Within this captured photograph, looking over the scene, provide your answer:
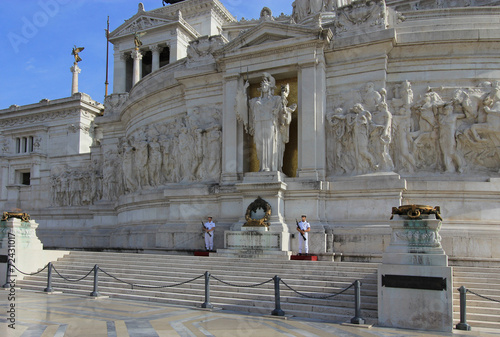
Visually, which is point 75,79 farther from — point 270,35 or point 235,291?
point 235,291

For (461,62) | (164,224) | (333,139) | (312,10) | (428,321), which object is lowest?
(428,321)

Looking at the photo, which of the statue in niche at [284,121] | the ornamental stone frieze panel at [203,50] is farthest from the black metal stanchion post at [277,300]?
the ornamental stone frieze panel at [203,50]

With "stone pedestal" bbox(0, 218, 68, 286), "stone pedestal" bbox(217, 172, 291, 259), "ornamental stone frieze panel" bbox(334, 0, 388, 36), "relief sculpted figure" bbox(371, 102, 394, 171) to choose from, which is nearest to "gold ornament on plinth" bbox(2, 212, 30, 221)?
"stone pedestal" bbox(0, 218, 68, 286)

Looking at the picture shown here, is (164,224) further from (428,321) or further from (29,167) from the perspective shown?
(29,167)

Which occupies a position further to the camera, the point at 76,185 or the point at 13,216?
the point at 76,185

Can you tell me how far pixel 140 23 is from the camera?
63719 mm

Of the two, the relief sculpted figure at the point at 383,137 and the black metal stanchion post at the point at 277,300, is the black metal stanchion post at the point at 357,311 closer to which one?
the black metal stanchion post at the point at 277,300

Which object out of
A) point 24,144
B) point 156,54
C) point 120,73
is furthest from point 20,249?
point 120,73

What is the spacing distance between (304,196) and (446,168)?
5630mm

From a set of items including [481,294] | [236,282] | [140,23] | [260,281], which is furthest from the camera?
[140,23]

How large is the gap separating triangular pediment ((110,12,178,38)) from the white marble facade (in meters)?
37.9

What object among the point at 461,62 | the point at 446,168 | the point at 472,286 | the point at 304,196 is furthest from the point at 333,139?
the point at 472,286

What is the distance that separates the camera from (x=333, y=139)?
20.8 metres

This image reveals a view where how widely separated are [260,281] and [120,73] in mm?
54664
